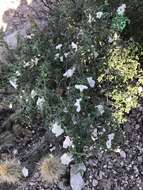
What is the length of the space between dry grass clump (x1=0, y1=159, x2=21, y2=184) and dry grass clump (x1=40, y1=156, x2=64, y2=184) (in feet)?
0.77

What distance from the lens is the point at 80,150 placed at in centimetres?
423

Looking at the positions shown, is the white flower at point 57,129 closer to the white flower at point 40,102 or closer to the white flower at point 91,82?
the white flower at point 40,102

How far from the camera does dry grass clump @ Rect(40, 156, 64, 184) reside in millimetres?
4145

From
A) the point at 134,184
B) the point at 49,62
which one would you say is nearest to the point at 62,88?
the point at 49,62

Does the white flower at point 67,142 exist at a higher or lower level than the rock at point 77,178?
→ higher

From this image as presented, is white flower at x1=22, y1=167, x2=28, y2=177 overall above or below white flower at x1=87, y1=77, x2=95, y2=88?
below

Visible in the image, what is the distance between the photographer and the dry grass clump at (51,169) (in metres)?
4.14

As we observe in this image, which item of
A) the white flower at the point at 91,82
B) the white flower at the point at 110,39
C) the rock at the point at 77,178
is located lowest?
the rock at the point at 77,178

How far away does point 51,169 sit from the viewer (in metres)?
4.16

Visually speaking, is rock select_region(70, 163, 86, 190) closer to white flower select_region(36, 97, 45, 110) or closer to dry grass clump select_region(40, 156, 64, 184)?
dry grass clump select_region(40, 156, 64, 184)

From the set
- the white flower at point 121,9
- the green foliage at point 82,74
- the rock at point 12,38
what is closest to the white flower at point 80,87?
the green foliage at point 82,74

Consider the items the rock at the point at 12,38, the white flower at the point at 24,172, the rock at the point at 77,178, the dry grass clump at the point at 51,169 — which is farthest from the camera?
the rock at the point at 12,38

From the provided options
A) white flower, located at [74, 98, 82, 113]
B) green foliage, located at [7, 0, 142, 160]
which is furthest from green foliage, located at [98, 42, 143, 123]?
white flower, located at [74, 98, 82, 113]

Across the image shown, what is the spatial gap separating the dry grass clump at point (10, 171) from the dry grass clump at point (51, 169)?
0.23 metres
